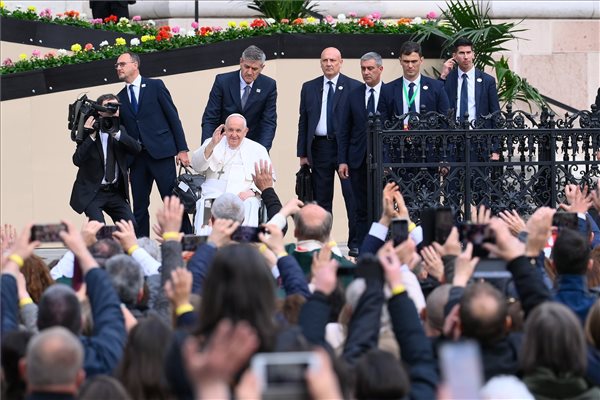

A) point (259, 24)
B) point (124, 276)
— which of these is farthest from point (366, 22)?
point (124, 276)

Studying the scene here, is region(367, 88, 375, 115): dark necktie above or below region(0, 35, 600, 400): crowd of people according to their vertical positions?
above

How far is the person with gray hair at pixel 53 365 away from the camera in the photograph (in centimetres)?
577

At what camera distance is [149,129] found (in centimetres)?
1491

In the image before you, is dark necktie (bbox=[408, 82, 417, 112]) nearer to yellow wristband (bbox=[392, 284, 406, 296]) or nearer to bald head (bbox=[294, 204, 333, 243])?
bald head (bbox=[294, 204, 333, 243])

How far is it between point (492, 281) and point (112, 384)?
273 cm

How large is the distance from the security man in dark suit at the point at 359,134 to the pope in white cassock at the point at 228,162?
850mm

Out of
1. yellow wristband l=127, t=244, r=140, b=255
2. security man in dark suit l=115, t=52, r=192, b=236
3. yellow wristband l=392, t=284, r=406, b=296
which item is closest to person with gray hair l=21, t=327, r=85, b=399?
yellow wristband l=392, t=284, r=406, b=296

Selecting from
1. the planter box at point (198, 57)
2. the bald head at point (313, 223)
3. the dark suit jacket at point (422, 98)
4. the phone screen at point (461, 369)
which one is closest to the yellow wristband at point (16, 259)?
the bald head at point (313, 223)

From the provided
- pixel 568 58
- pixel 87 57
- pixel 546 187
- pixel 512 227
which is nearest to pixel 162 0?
pixel 87 57

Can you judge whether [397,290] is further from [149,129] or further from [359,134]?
[149,129]

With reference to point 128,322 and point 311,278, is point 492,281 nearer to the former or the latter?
point 311,278

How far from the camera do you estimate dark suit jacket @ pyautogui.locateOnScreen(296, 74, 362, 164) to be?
593 inches

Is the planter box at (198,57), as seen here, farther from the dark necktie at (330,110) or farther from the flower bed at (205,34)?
the dark necktie at (330,110)

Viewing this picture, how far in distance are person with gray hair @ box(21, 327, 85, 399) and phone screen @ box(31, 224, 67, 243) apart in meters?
1.71
